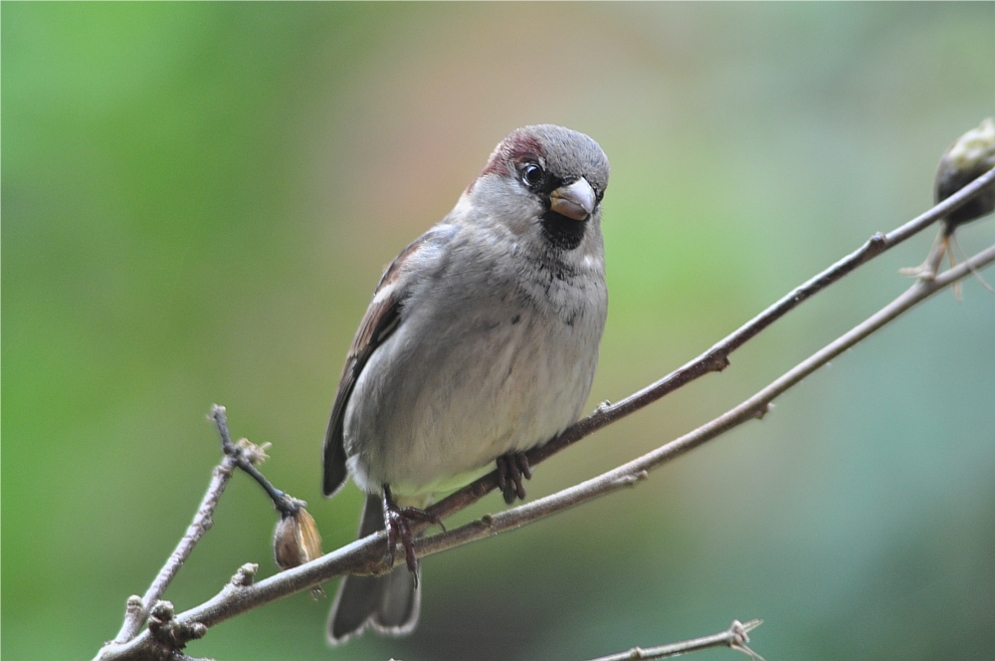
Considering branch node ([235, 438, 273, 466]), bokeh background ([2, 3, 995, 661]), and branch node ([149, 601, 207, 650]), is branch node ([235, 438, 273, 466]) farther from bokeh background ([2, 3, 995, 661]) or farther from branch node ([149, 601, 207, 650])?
bokeh background ([2, 3, 995, 661])

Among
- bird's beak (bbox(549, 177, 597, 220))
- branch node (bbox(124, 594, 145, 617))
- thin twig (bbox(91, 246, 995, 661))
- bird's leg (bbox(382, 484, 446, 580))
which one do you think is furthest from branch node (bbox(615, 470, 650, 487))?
branch node (bbox(124, 594, 145, 617))

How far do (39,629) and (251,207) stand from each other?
892 mm

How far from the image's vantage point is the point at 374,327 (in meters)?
1.26

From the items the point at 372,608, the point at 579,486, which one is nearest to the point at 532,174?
the point at 579,486

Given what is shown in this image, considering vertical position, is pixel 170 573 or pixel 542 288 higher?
pixel 542 288

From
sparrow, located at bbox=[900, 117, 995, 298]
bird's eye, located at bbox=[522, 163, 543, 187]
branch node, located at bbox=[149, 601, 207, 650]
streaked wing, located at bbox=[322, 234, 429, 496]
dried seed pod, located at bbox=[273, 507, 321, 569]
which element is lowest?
branch node, located at bbox=[149, 601, 207, 650]

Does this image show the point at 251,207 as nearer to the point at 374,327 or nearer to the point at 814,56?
the point at 374,327

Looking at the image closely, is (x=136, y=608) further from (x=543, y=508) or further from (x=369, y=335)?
(x=369, y=335)

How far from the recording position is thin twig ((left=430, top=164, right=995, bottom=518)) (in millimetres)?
845

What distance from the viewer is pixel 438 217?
171cm

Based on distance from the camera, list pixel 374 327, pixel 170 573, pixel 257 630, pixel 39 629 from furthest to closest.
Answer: pixel 39 629 < pixel 257 630 < pixel 374 327 < pixel 170 573

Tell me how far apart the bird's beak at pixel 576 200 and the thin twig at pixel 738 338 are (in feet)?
0.83

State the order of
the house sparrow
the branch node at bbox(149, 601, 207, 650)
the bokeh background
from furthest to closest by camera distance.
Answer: the bokeh background, the house sparrow, the branch node at bbox(149, 601, 207, 650)

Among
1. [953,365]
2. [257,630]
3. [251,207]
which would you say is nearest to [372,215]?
[251,207]
